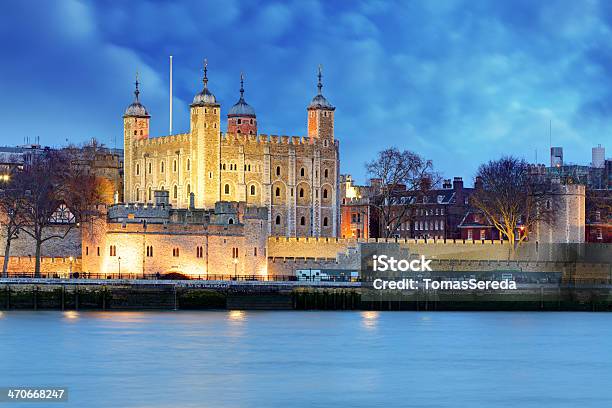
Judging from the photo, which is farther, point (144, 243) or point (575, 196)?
point (575, 196)

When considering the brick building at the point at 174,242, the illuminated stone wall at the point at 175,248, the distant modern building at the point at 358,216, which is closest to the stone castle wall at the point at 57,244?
the brick building at the point at 174,242

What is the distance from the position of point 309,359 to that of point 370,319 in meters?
18.1

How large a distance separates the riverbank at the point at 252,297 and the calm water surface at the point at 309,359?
9.77 ft

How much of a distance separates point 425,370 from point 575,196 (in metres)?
55.4

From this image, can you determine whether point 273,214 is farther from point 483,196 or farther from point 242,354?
point 242,354

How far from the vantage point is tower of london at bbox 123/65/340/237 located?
106m

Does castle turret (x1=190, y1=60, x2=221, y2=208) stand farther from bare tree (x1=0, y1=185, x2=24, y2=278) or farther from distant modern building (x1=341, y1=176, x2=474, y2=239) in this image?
bare tree (x1=0, y1=185, x2=24, y2=278)

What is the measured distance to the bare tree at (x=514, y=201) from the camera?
10394 centimetres

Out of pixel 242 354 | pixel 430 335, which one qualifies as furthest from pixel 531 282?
pixel 242 354

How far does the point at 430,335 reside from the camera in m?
65.6

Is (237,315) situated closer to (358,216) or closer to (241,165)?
(241,165)

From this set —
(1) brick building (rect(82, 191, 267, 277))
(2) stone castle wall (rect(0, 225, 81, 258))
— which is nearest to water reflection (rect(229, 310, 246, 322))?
(1) brick building (rect(82, 191, 267, 277))

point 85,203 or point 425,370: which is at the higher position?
point 85,203

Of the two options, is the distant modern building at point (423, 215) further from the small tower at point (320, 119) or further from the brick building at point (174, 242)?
the brick building at point (174, 242)
